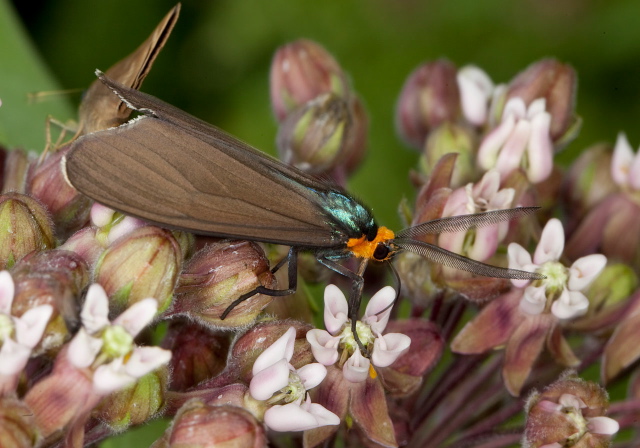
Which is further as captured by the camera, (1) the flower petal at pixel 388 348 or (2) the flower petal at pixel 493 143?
(2) the flower petal at pixel 493 143

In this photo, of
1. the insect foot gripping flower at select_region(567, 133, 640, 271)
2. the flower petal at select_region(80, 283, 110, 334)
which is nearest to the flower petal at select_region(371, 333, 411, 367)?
the flower petal at select_region(80, 283, 110, 334)

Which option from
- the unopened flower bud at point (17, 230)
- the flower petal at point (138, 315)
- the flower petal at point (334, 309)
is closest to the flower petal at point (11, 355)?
the flower petal at point (138, 315)

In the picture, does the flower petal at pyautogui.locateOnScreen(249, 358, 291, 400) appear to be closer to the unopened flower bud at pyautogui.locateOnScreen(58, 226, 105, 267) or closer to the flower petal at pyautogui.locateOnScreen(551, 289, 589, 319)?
the unopened flower bud at pyautogui.locateOnScreen(58, 226, 105, 267)

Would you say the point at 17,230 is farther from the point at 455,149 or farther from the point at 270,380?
the point at 455,149

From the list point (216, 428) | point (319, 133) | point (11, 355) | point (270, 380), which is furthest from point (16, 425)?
point (319, 133)

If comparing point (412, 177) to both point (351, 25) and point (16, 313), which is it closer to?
point (16, 313)

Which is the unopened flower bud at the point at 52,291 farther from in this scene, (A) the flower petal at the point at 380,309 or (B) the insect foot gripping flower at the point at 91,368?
(A) the flower petal at the point at 380,309
